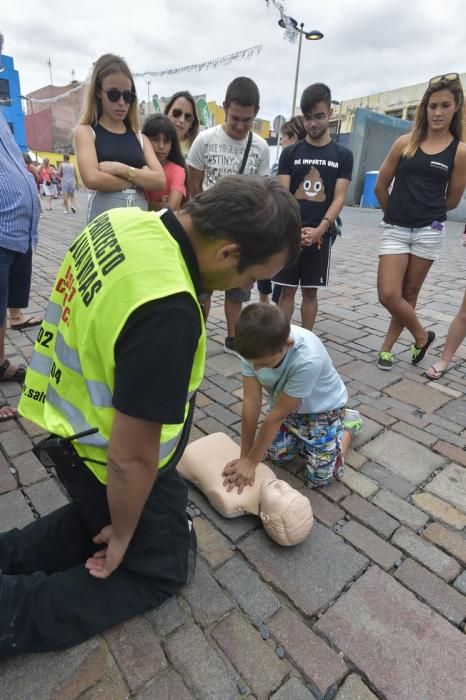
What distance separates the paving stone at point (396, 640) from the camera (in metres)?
1.35

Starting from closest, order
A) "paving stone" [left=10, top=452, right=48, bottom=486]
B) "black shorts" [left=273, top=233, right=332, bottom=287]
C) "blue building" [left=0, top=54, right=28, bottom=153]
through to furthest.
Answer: "paving stone" [left=10, top=452, right=48, bottom=486] < "black shorts" [left=273, top=233, right=332, bottom=287] < "blue building" [left=0, top=54, right=28, bottom=153]

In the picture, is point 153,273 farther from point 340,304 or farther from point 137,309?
point 340,304

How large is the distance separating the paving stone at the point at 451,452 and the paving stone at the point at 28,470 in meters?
2.11

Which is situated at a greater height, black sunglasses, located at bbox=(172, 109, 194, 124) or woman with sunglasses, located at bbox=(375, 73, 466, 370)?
black sunglasses, located at bbox=(172, 109, 194, 124)

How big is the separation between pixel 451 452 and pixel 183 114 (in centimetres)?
323

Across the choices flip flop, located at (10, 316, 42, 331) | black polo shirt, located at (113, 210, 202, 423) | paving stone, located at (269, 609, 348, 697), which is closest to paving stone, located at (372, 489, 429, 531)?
paving stone, located at (269, 609, 348, 697)

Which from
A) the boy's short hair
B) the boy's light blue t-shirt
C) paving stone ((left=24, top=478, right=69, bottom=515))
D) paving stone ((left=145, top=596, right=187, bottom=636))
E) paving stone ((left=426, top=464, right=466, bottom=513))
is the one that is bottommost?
paving stone ((left=426, top=464, right=466, bottom=513))

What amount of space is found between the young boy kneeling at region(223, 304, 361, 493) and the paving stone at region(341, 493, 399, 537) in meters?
0.15

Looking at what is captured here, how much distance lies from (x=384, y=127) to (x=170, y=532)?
2268cm

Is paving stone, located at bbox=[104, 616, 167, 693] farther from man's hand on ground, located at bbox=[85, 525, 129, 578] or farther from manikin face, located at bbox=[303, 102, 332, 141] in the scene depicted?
manikin face, located at bbox=[303, 102, 332, 141]

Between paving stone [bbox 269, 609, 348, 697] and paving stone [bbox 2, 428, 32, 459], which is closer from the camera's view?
paving stone [bbox 269, 609, 348, 697]

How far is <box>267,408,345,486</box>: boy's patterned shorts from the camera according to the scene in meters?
2.11

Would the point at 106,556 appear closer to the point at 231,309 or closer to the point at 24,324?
the point at 231,309

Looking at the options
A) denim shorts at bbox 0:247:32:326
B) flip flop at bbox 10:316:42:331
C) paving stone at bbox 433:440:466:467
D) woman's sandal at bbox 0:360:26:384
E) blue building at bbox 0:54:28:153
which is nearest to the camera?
paving stone at bbox 433:440:466:467
